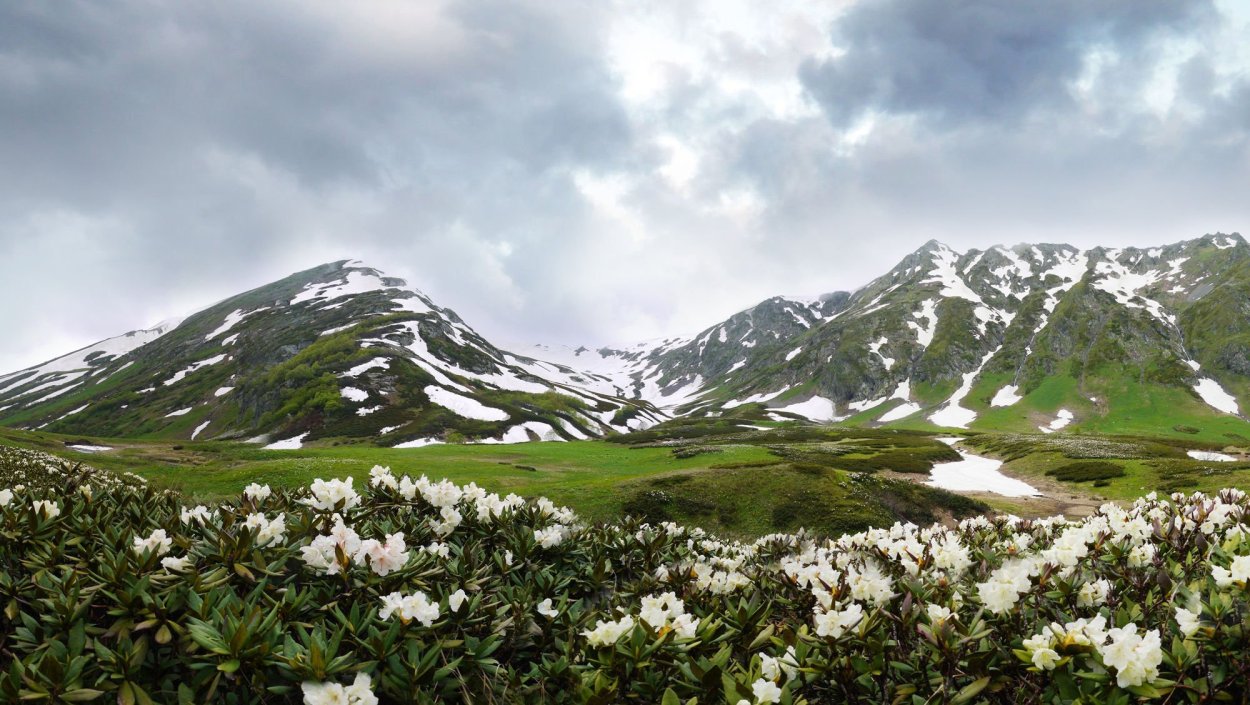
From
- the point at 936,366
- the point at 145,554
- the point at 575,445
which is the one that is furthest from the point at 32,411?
the point at 936,366

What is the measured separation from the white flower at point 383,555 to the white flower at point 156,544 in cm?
142

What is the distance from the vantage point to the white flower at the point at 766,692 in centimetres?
301

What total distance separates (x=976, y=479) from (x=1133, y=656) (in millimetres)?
51974

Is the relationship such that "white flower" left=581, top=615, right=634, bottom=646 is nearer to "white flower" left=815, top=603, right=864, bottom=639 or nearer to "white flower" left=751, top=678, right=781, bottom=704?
"white flower" left=751, top=678, right=781, bottom=704

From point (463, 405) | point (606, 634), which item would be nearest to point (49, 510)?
point (606, 634)

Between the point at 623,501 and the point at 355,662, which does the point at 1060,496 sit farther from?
→ the point at 355,662

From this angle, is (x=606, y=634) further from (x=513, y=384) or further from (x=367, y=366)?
(x=513, y=384)

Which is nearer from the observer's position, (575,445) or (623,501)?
(623,501)

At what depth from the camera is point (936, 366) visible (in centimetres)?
19325

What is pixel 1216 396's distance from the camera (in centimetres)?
14125

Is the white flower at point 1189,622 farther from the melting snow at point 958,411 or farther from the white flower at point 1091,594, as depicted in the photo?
the melting snow at point 958,411

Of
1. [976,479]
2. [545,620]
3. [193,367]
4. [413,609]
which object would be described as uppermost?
[193,367]

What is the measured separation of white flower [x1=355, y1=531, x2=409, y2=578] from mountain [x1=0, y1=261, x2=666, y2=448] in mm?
95556

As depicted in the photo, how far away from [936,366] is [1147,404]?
5947 cm
